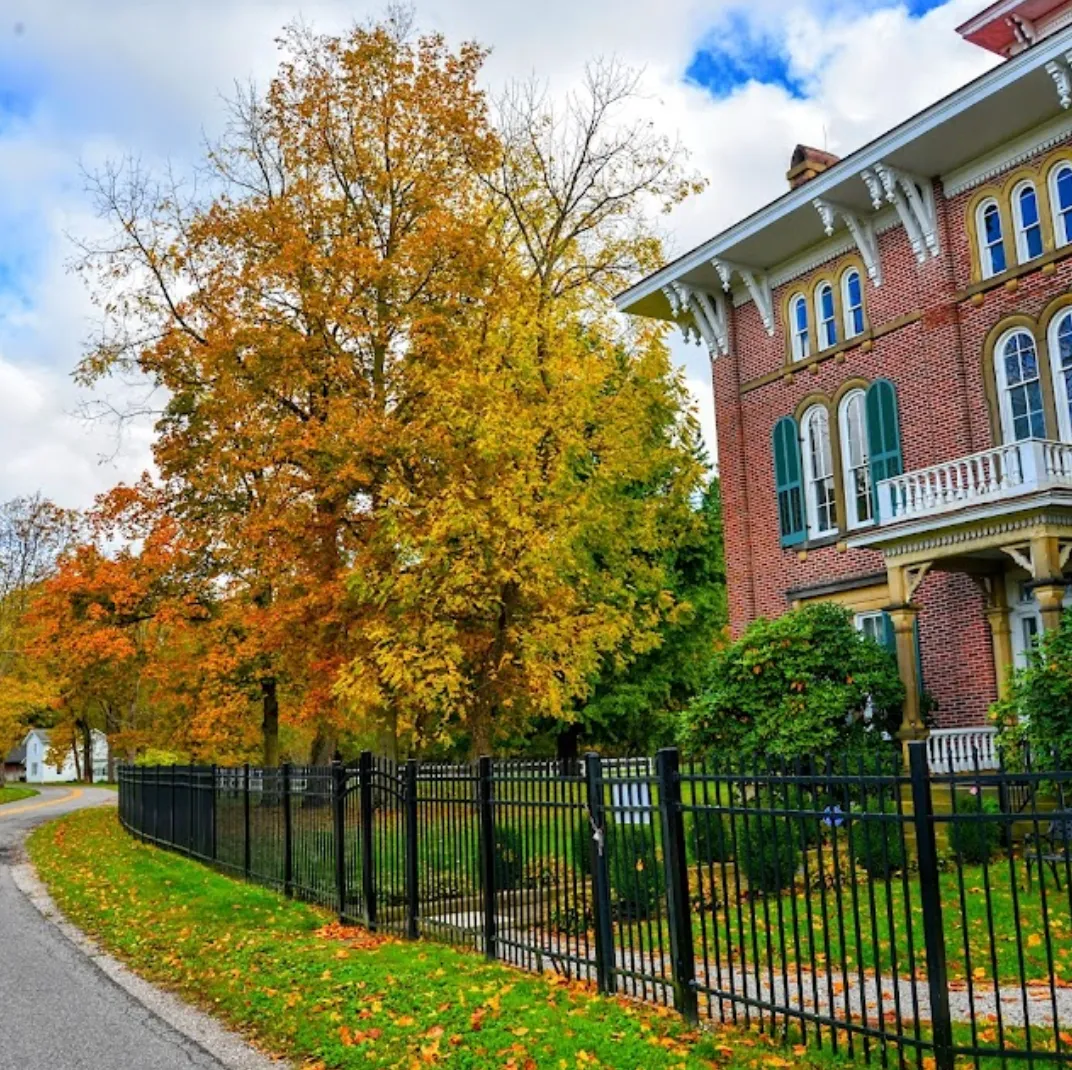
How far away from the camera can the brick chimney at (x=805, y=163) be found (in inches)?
853

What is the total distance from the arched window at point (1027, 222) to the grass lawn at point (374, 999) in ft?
43.5

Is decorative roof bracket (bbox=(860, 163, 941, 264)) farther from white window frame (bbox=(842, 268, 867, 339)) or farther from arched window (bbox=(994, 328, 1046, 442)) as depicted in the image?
arched window (bbox=(994, 328, 1046, 442))

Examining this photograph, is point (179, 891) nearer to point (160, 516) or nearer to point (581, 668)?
point (581, 668)

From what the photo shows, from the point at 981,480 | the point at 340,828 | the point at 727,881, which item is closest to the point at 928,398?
the point at 981,480

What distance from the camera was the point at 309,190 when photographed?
24.5m

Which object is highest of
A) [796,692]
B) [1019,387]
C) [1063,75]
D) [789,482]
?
[1063,75]

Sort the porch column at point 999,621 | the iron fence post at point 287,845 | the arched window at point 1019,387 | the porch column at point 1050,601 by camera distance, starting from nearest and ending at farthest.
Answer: the iron fence post at point 287,845 → the porch column at point 1050,601 → the arched window at point 1019,387 → the porch column at point 999,621

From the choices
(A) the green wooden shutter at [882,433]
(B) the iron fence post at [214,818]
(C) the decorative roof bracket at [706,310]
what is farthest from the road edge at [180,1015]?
(C) the decorative roof bracket at [706,310]

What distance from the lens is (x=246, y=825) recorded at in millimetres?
14430

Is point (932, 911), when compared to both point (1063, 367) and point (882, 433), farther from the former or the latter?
point (882, 433)

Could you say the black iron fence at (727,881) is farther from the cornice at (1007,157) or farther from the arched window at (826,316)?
the cornice at (1007,157)

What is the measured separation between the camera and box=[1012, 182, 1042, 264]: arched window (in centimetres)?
1672

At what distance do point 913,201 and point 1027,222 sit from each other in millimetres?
1916

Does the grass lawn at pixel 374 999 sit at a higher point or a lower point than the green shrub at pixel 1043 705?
lower
